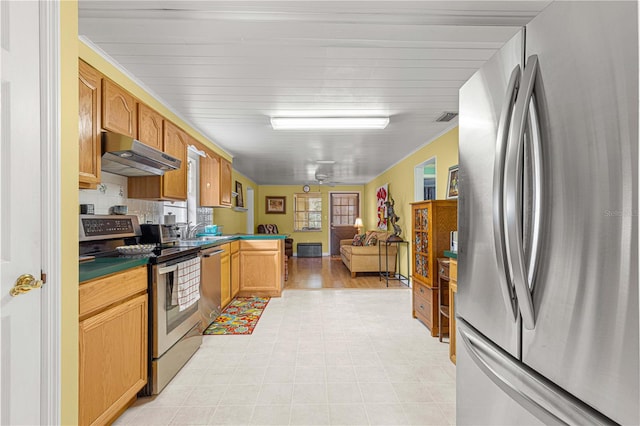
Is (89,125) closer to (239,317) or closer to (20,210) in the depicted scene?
(20,210)

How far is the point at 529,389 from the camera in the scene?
788 mm

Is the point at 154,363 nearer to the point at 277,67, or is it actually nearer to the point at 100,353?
the point at 100,353

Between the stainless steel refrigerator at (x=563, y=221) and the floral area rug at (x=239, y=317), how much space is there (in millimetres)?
2676

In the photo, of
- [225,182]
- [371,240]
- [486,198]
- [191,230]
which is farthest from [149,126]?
[371,240]

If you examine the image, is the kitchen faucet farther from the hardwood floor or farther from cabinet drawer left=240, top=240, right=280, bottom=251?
the hardwood floor

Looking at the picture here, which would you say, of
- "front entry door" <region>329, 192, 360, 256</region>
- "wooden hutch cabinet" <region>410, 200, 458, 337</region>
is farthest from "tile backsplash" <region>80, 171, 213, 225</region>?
"front entry door" <region>329, 192, 360, 256</region>

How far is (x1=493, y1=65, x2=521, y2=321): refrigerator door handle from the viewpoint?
2.69 ft

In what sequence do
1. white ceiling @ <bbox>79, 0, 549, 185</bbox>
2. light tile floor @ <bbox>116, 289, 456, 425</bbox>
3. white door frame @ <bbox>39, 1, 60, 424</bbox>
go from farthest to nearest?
light tile floor @ <bbox>116, 289, 456, 425</bbox> → white ceiling @ <bbox>79, 0, 549, 185</bbox> → white door frame @ <bbox>39, 1, 60, 424</bbox>

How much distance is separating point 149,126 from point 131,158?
1.97 feet

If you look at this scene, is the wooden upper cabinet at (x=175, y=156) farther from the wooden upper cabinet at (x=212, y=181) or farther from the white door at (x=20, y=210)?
the white door at (x=20, y=210)

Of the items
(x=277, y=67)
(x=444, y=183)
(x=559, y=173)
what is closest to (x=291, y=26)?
(x=277, y=67)

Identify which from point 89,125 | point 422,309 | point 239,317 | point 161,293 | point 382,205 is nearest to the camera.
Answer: point 89,125

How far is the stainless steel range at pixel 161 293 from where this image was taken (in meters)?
2.03

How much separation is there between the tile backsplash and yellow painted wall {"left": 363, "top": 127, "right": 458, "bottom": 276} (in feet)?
10.9
